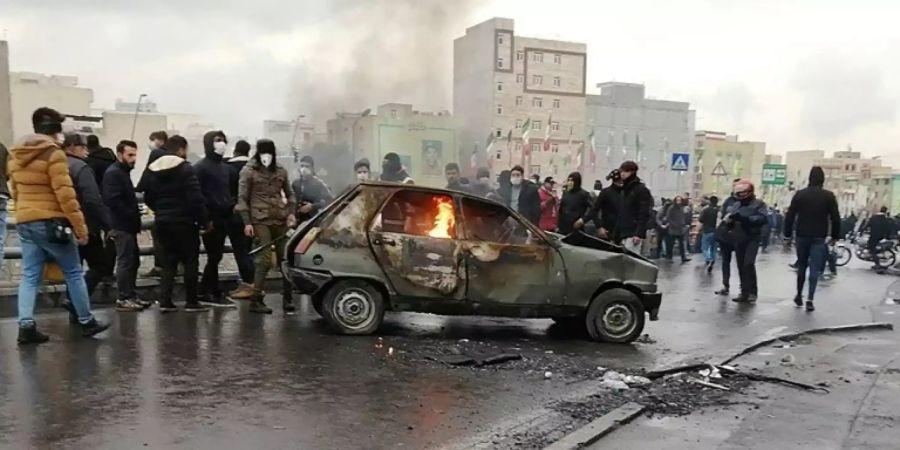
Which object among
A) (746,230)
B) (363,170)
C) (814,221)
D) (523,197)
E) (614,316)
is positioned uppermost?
(363,170)

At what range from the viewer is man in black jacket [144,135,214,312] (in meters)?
7.12

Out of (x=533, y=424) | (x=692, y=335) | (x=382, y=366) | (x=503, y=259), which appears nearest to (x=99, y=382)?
(x=382, y=366)

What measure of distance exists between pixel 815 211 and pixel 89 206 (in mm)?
8755

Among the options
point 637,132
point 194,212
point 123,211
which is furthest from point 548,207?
point 637,132

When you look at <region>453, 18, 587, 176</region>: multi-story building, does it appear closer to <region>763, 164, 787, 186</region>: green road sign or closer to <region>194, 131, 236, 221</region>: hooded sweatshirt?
<region>194, 131, 236, 221</region>: hooded sweatshirt

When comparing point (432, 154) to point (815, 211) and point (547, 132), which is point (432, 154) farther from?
point (547, 132)

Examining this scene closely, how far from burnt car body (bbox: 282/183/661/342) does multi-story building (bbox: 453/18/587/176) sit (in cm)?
962

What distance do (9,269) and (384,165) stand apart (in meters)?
4.91

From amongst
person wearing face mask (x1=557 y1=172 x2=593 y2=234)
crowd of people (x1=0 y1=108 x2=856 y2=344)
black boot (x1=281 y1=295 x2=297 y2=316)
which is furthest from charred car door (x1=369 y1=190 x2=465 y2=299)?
person wearing face mask (x1=557 y1=172 x2=593 y2=234)

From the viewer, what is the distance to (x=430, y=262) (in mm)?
6691

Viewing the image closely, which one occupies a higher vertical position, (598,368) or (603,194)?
(603,194)

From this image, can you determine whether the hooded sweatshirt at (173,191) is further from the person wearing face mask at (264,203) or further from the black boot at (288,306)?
the black boot at (288,306)

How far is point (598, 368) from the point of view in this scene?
236 inches

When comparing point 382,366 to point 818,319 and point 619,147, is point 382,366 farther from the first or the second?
point 619,147
